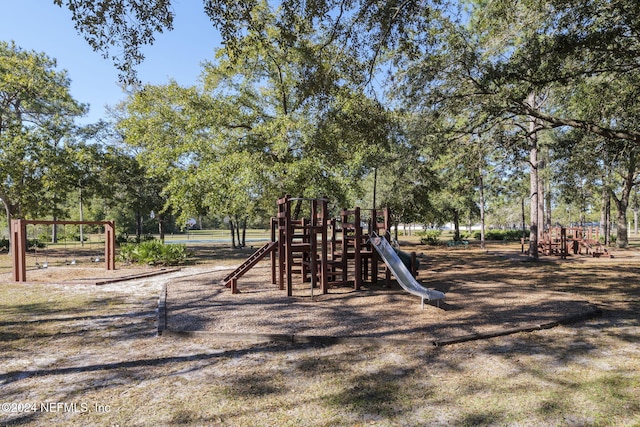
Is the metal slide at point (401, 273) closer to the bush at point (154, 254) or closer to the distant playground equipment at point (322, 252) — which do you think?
the distant playground equipment at point (322, 252)

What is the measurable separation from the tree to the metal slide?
18362 millimetres

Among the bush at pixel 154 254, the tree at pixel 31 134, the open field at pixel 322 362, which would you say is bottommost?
the open field at pixel 322 362

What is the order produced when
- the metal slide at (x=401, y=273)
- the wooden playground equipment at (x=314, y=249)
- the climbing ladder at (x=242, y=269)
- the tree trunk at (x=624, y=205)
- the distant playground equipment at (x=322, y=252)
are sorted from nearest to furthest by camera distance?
the metal slide at (x=401, y=273) → the distant playground equipment at (x=322, y=252) → the wooden playground equipment at (x=314, y=249) → the climbing ladder at (x=242, y=269) → the tree trunk at (x=624, y=205)

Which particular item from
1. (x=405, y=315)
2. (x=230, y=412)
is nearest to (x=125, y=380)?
(x=230, y=412)

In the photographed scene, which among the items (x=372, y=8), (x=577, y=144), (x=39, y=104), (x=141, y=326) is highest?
(x=39, y=104)

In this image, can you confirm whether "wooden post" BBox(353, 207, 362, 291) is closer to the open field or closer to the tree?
the open field

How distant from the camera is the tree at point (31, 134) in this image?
19875 mm

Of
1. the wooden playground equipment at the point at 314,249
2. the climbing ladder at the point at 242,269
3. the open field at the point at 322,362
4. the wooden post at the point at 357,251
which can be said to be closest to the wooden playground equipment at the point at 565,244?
the open field at the point at 322,362

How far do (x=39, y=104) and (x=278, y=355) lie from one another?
2453 cm

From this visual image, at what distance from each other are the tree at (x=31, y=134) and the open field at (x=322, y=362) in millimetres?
13768

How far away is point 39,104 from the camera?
73.6 feet

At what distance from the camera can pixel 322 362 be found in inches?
187

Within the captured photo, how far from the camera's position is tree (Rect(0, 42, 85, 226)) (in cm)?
1988

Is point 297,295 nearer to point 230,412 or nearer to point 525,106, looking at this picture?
point 230,412
